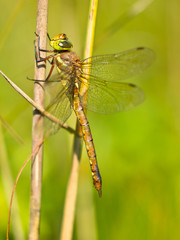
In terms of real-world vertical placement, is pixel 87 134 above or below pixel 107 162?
above

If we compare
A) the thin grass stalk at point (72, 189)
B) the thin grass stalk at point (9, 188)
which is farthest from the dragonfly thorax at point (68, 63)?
the thin grass stalk at point (9, 188)

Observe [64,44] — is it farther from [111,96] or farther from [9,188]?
[9,188]

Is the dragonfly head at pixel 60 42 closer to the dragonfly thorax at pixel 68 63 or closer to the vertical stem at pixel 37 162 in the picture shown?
the dragonfly thorax at pixel 68 63

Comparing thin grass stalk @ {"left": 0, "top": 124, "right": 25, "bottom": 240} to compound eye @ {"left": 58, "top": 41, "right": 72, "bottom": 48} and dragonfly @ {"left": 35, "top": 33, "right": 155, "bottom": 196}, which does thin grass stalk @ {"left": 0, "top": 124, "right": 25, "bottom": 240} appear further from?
compound eye @ {"left": 58, "top": 41, "right": 72, "bottom": 48}

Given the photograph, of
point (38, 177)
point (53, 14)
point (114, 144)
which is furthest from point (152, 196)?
point (53, 14)

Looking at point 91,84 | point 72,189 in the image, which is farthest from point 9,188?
point 91,84

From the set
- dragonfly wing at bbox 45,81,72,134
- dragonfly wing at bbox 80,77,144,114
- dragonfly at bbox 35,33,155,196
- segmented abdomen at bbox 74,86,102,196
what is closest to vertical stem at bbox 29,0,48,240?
dragonfly wing at bbox 45,81,72,134

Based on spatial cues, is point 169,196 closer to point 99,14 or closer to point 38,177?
point 38,177
